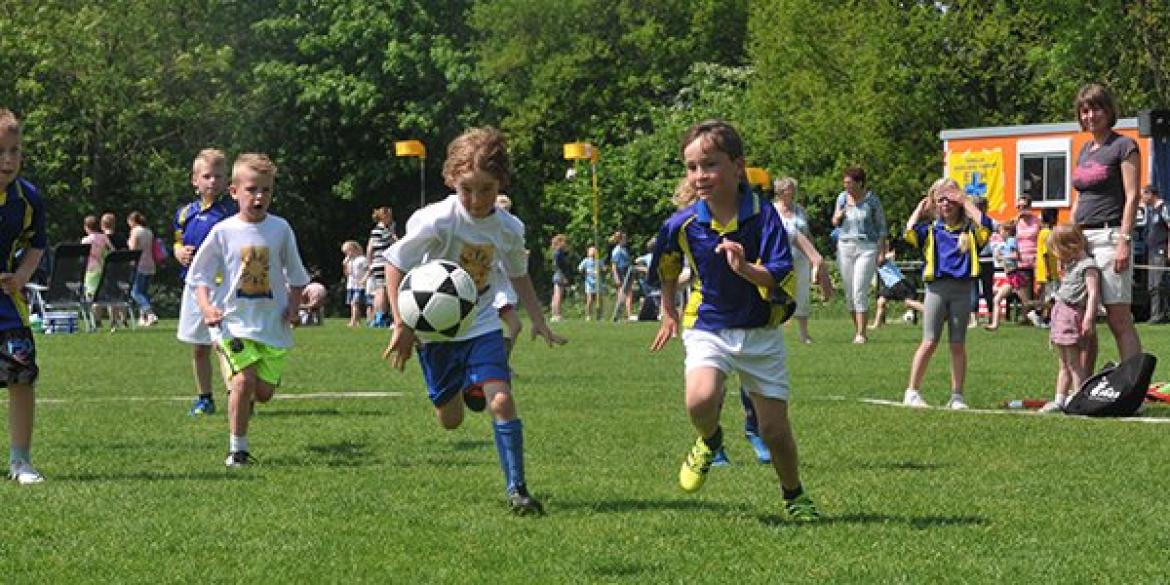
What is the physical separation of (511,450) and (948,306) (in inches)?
254

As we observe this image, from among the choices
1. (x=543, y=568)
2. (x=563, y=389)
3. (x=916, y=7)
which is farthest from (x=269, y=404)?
(x=916, y=7)

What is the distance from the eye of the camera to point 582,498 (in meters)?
9.04

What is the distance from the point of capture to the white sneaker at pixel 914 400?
46.9ft

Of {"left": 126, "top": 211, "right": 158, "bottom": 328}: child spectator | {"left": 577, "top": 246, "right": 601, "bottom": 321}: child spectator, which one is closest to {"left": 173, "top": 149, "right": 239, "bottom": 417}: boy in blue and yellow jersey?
{"left": 126, "top": 211, "right": 158, "bottom": 328}: child spectator

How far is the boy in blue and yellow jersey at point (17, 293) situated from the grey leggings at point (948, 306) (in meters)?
6.71

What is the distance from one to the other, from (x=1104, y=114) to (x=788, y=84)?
42.9 metres

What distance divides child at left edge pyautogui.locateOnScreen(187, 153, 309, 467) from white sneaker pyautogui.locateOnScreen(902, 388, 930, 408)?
5.01 m

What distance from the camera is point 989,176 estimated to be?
3744cm

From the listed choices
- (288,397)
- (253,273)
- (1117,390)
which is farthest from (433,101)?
(253,273)

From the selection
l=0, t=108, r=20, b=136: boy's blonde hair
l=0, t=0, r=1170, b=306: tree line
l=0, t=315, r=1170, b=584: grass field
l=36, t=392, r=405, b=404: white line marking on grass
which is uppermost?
l=0, t=0, r=1170, b=306: tree line

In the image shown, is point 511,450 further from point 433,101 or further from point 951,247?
point 433,101

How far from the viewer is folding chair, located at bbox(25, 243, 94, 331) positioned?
31078 millimetres

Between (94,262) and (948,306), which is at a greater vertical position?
Result: (948,306)

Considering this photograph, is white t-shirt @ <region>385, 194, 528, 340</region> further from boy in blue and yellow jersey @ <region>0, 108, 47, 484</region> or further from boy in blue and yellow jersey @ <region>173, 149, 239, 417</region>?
boy in blue and yellow jersey @ <region>173, 149, 239, 417</region>
